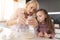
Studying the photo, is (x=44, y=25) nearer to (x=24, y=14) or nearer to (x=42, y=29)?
(x=42, y=29)

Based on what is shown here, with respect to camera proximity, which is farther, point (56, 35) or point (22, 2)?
point (22, 2)

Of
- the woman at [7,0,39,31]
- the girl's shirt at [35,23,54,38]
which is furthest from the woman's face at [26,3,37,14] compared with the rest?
the girl's shirt at [35,23,54,38]

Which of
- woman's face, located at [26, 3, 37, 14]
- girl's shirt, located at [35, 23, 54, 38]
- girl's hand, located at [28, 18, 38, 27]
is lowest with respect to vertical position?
girl's shirt, located at [35, 23, 54, 38]

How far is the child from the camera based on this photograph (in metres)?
1.10

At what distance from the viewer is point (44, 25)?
112 centimetres

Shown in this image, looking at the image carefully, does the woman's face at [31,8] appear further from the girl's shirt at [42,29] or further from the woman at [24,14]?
the girl's shirt at [42,29]

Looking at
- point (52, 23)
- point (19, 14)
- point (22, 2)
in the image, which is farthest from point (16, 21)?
point (52, 23)

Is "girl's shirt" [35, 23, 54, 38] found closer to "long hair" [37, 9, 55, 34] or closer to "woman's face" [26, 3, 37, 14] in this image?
"long hair" [37, 9, 55, 34]

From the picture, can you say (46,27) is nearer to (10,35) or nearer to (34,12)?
(34,12)

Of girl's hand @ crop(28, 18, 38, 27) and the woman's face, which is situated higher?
the woman's face

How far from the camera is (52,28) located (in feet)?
3.61

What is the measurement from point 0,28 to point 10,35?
11cm

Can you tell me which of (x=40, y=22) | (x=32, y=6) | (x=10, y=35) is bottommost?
(x=10, y=35)

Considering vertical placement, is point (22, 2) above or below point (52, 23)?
above
